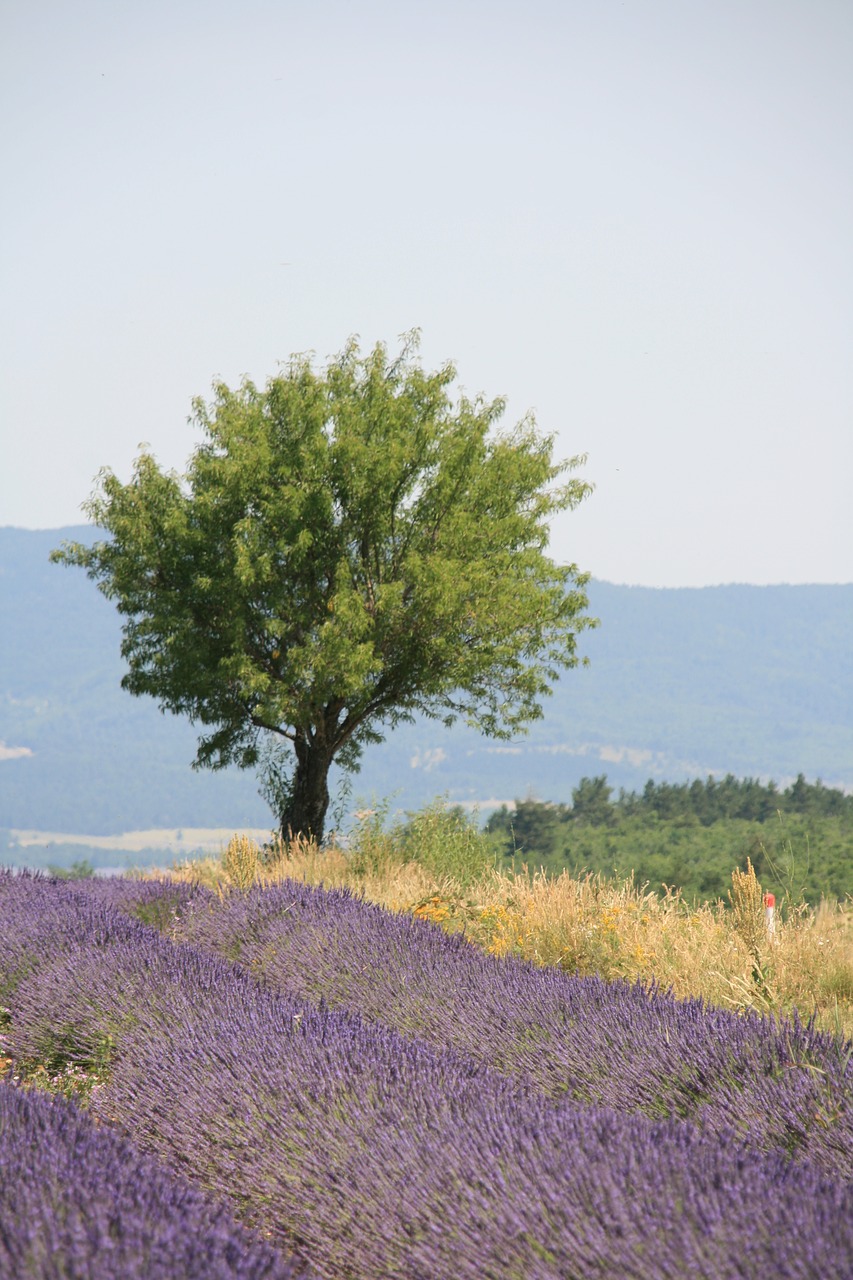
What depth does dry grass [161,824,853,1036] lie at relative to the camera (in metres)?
6.85

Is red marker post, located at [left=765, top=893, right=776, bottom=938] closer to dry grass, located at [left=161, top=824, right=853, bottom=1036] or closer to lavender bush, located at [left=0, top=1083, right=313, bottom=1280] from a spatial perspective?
dry grass, located at [left=161, top=824, right=853, bottom=1036]

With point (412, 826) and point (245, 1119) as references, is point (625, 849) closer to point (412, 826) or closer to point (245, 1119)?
point (412, 826)

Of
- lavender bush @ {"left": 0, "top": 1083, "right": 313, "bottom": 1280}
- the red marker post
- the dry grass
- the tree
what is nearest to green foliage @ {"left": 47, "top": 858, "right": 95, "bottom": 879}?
the tree

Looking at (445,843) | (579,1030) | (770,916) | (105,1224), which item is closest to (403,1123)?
(105,1224)

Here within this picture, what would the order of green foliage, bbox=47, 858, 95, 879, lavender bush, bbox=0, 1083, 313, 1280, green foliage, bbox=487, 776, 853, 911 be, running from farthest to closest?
1. green foliage, bbox=487, 776, 853, 911
2. green foliage, bbox=47, 858, 95, 879
3. lavender bush, bbox=0, 1083, 313, 1280

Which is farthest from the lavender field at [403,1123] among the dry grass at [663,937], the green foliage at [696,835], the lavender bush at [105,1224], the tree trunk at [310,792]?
the tree trunk at [310,792]

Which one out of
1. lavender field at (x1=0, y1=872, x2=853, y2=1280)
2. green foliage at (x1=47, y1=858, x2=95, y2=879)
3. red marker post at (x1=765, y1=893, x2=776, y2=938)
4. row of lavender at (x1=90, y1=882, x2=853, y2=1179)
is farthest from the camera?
green foliage at (x1=47, y1=858, x2=95, y2=879)

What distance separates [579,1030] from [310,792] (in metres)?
11.7

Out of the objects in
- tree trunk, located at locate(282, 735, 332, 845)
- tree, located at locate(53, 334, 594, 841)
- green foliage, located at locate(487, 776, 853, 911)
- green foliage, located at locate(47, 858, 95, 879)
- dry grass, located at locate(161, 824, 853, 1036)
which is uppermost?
tree, located at locate(53, 334, 594, 841)

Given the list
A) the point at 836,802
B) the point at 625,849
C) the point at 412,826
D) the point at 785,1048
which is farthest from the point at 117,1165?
the point at 836,802

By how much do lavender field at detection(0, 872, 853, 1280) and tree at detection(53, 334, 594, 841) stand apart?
8.13 metres

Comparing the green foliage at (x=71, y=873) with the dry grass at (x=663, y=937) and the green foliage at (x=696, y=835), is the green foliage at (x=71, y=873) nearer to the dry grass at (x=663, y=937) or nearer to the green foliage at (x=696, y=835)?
the dry grass at (x=663, y=937)

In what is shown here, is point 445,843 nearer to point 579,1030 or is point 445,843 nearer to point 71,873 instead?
point 71,873

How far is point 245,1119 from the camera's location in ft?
12.3
